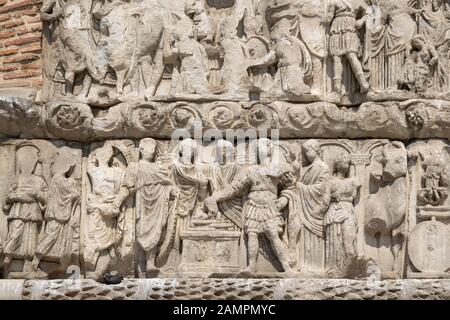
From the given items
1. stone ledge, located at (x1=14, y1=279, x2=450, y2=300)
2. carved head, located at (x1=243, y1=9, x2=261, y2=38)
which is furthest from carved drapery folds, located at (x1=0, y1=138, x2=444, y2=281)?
carved head, located at (x1=243, y1=9, x2=261, y2=38)

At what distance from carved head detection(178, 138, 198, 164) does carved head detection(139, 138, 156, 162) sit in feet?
0.77

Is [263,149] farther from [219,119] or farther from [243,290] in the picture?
[243,290]

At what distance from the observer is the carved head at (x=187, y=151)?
40.1 feet

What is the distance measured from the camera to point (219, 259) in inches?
472

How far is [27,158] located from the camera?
12.4 m

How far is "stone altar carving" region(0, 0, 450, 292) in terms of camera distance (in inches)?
474

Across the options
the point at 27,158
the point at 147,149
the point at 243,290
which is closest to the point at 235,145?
the point at 147,149

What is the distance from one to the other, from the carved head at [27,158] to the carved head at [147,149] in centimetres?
94

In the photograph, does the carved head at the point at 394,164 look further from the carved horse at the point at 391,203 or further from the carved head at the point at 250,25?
the carved head at the point at 250,25

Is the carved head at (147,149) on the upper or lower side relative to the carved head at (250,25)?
lower

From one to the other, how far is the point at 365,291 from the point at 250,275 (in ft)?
3.30

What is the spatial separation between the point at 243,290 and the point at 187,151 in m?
1.38

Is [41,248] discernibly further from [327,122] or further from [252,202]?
[327,122]

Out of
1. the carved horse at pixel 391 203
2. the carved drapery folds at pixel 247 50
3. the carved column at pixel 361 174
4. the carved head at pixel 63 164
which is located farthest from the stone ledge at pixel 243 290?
the carved drapery folds at pixel 247 50
